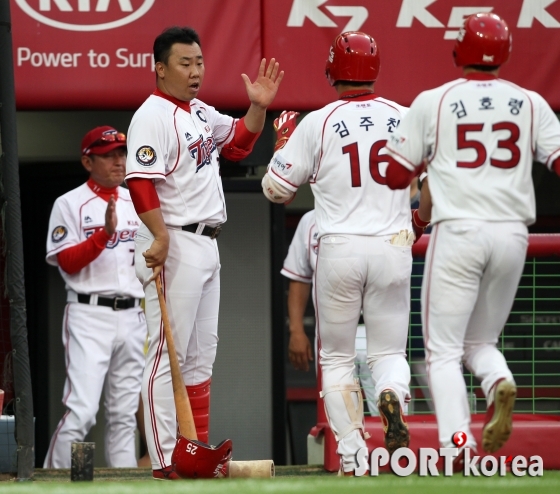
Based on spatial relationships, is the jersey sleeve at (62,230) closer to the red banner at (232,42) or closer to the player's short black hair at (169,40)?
the red banner at (232,42)

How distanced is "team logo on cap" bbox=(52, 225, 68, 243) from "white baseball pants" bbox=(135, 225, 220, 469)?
6.44 ft

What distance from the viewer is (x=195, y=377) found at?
17.7 ft

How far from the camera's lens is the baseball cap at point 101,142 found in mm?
7297

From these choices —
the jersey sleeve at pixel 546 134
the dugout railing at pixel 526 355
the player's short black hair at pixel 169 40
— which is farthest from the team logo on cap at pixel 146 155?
the dugout railing at pixel 526 355

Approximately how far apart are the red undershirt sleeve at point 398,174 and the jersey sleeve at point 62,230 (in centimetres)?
310

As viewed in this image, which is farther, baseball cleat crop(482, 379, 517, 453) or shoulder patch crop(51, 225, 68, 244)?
shoulder patch crop(51, 225, 68, 244)

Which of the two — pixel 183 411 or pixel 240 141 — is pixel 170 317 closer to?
pixel 183 411

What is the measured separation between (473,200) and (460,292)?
341 mm

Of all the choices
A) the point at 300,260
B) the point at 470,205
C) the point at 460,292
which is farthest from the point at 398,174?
the point at 300,260

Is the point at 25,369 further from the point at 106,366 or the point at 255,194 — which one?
the point at 255,194

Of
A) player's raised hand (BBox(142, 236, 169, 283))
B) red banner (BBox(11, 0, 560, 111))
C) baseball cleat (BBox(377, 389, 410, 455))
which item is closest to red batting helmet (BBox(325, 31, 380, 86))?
player's raised hand (BBox(142, 236, 169, 283))

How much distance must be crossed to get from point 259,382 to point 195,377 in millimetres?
2659

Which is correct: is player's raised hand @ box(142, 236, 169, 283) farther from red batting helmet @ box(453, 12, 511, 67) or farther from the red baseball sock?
red batting helmet @ box(453, 12, 511, 67)

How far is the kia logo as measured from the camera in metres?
6.97
